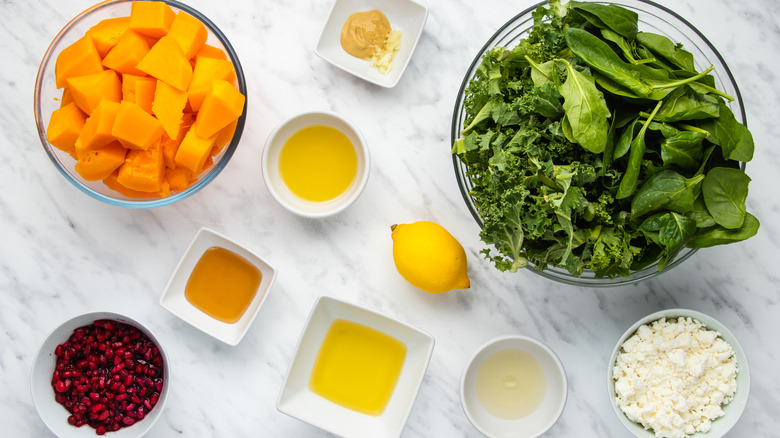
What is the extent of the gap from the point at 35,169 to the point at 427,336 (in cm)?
129

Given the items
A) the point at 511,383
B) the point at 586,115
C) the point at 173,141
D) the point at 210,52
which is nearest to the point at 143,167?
the point at 173,141

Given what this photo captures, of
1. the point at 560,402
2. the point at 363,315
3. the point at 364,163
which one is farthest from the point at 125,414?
the point at 560,402

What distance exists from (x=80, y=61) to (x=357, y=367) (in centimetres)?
113

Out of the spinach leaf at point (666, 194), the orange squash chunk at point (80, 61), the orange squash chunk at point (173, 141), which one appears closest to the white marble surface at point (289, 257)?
the orange squash chunk at point (173, 141)

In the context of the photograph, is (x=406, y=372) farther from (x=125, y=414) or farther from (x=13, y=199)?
(x=13, y=199)

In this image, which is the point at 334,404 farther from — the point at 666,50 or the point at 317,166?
the point at 666,50

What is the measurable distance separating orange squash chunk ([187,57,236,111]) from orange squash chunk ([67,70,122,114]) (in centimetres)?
19

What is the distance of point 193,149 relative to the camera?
5.02 ft

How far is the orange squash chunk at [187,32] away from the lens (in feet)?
5.07

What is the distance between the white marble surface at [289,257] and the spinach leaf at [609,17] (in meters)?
0.49

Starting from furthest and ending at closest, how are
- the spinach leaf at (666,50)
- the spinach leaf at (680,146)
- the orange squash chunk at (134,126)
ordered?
the orange squash chunk at (134,126)
the spinach leaf at (666,50)
the spinach leaf at (680,146)

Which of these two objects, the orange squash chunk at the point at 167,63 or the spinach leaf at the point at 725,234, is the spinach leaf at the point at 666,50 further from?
the orange squash chunk at the point at 167,63

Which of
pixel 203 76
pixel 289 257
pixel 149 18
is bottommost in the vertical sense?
pixel 289 257

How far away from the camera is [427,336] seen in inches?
66.3
